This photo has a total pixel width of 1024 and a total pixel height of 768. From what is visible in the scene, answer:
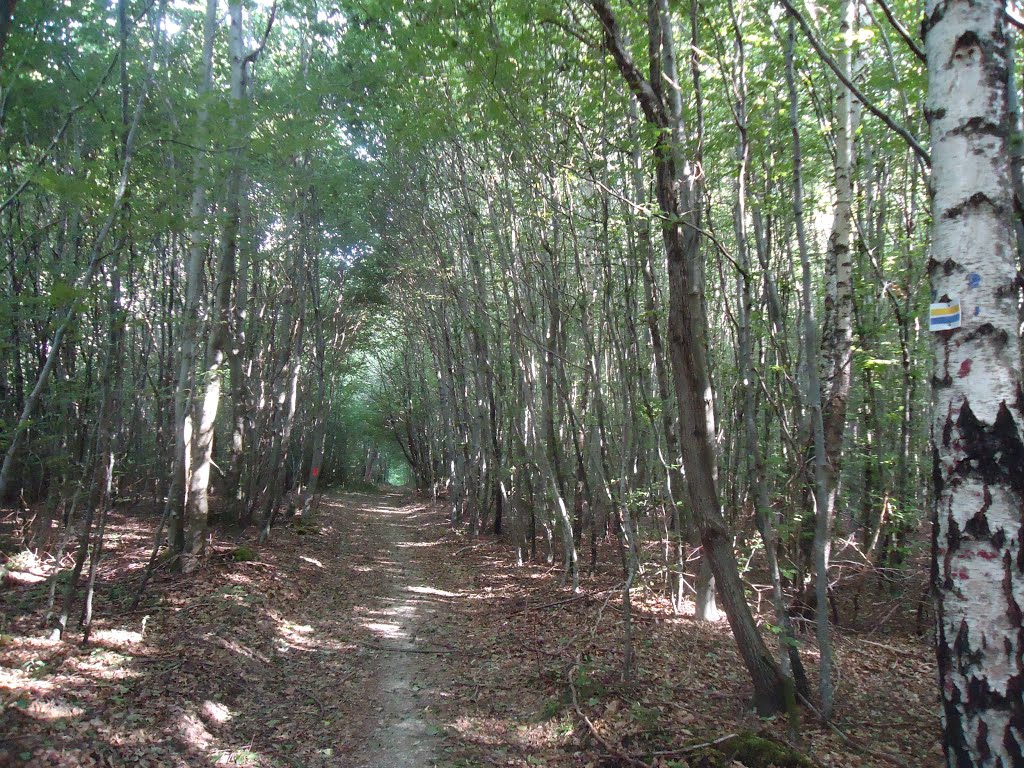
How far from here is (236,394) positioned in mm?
12953

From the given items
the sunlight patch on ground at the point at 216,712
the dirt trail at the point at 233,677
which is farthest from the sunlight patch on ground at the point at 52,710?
the sunlight patch on ground at the point at 216,712

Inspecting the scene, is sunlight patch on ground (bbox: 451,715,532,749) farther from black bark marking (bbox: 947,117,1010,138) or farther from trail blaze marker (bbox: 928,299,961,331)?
black bark marking (bbox: 947,117,1010,138)

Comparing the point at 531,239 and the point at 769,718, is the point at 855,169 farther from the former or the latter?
the point at 769,718

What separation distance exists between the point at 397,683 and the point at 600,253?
5.66m

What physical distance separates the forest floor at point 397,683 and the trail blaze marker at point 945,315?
9.20 feet

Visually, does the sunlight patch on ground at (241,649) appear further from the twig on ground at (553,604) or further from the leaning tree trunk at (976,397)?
the leaning tree trunk at (976,397)

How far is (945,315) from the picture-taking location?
7.59 ft

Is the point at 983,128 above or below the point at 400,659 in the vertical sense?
above

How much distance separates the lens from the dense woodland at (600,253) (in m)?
2.36

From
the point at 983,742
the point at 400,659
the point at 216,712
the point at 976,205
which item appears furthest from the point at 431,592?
the point at 976,205

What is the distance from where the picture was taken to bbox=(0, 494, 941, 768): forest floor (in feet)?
13.8

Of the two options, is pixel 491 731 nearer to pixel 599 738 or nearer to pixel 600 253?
pixel 599 738

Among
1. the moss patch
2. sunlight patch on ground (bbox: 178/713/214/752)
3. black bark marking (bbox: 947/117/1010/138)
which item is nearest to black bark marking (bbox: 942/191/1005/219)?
black bark marking (bbox: 947/117/1010/138)

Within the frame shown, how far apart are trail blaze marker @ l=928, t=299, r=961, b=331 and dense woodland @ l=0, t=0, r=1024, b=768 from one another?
4 cm
